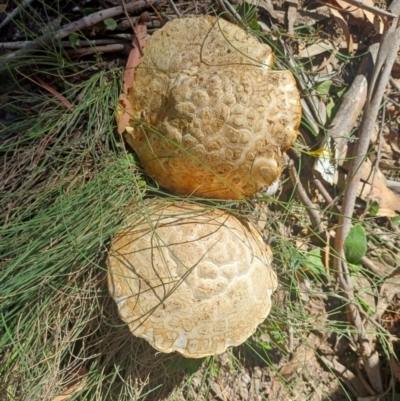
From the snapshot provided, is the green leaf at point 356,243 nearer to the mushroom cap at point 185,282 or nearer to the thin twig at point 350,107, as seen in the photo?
the thin twig at point 350,107

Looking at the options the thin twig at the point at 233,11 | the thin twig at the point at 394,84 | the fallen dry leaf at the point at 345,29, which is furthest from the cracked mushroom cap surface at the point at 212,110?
the thin twig at the point at 394,84

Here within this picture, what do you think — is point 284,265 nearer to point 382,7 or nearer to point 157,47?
point 157,47

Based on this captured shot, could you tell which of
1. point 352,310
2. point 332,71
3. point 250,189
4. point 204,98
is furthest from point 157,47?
point 352,310

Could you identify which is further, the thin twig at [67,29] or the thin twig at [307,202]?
the thin twig at [307,202]

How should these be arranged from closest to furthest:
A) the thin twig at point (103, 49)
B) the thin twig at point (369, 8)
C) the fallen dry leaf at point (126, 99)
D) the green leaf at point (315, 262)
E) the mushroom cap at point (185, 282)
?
the mushroom cap at point (185, 282), the fallen dry leaf at point (126, 99), the thin twig at point (103, 49), the thin twig at point (369, 8), the green leaf at point (315, 262)

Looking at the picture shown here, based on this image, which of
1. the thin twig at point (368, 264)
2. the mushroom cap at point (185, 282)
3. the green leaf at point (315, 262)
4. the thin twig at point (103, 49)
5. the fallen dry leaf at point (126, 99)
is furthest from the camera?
the thin twig at point (368, 264)

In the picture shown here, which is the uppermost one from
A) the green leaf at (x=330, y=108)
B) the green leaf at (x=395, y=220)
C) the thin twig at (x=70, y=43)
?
→ the thin twig at (x=70, y=43)

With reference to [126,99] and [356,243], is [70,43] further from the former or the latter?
[356,243]
